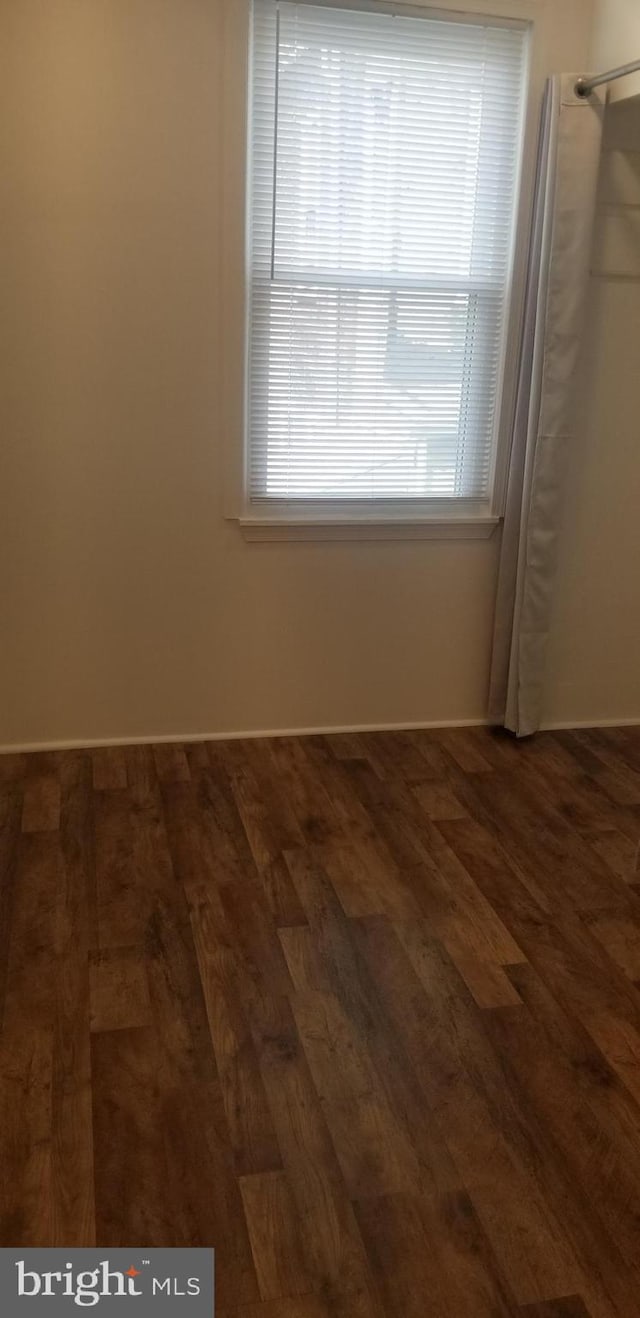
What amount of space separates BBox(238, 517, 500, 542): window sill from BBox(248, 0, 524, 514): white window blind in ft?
0.23

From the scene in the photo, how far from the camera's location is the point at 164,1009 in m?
2.30

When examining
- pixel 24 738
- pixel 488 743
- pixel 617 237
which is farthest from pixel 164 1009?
pixel 617 237

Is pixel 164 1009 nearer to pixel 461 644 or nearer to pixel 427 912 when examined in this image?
pixel 427 912

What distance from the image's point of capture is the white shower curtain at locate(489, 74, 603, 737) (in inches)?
126

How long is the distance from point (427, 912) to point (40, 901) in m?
0.96

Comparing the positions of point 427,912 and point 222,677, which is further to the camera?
point 222,677

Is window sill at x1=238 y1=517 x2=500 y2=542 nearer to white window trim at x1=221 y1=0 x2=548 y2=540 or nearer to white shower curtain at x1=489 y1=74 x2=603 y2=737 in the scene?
white window trim at x1=221 y1=0 x2=548 y2=540

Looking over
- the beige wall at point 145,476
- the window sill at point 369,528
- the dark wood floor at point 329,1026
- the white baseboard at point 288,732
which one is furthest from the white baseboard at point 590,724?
the window sill at point 369,528

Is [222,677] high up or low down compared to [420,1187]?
up

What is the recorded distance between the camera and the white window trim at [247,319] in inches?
121

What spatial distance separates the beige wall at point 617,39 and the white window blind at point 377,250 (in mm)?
236

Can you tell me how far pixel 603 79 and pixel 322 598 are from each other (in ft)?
Result: 5.64

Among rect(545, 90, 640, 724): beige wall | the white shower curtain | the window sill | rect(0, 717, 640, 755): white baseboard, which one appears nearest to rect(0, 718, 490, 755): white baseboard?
rect(0, 717, 640, 755): white baseboard

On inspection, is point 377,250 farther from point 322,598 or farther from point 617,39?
point 322,598
